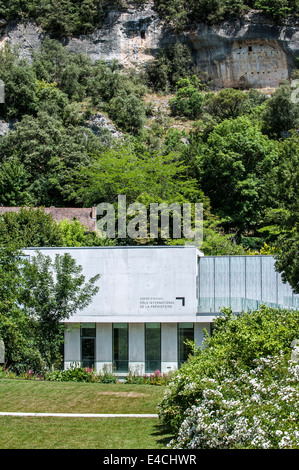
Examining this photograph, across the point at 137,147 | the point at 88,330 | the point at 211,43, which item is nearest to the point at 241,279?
the point at 88,330

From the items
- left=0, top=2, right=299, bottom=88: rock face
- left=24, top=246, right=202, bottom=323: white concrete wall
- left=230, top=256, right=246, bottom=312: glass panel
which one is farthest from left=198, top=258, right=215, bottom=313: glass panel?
left=0, top=2, right=299, bottom=88: rock face

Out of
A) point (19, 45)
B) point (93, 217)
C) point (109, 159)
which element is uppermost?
point (19, 45)

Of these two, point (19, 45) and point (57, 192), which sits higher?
point (19, 45)

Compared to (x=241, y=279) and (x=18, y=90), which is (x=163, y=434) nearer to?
(x=241, y=279)

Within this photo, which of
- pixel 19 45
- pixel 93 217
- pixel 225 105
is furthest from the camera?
pixel 19 45

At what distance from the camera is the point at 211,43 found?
9431cm

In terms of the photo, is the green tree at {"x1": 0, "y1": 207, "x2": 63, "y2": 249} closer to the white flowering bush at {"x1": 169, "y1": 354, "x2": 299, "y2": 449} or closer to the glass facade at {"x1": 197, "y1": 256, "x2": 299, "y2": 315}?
the glass facade at {"x1": 197, "y1": 256, "x2": 299, "y2": 315}

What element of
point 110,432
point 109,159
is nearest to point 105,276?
point 110,432

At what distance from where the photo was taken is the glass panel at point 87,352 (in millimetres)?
32062

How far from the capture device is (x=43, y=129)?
6681 cm

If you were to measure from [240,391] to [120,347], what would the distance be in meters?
18.7

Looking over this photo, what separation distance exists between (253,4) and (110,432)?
290 ft

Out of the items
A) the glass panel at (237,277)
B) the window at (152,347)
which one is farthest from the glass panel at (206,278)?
the window at (152,347)
